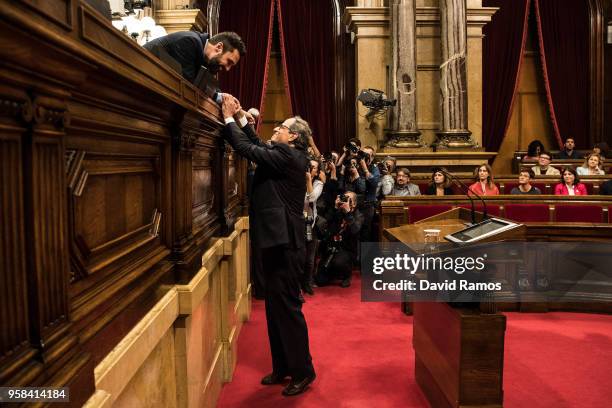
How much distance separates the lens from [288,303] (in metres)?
3.02

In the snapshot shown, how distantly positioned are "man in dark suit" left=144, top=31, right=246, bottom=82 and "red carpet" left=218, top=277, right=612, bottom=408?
174 centimetres

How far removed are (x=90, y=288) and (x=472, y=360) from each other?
180 centimetres

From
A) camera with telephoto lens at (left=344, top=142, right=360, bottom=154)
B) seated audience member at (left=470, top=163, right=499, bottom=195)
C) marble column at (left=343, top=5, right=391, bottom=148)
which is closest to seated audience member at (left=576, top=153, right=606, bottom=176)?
seated audience member at (left=470, top=163, right=499, bottom=195)

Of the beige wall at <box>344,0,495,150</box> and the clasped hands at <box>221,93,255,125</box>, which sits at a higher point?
the beige wall at <box>344,0,495,150</box>

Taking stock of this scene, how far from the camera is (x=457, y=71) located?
7746 mm

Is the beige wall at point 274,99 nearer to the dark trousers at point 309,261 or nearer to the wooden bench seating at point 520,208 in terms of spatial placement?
the dark trousers at point 309,261

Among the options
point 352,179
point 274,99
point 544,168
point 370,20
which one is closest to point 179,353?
point 352,179

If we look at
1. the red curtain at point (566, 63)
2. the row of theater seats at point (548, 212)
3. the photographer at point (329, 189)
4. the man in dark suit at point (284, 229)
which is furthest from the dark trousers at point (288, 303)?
the red curtain at point (566, 63)

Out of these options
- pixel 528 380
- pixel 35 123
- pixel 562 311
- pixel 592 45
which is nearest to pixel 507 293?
pixel 562 311

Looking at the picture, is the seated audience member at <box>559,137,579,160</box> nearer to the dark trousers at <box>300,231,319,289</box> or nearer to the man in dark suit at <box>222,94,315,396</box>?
the dark trousers at <box>300,231,319,289</box>

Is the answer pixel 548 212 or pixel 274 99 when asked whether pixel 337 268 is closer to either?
pixel 548 212

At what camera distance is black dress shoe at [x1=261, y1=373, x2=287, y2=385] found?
3.20 m

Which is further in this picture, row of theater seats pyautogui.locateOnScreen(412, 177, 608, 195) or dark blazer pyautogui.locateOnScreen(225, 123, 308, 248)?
row of theater seats pyautogui.locateOnScreen(412, 177, 608, 195)

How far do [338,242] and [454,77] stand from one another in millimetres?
3473
